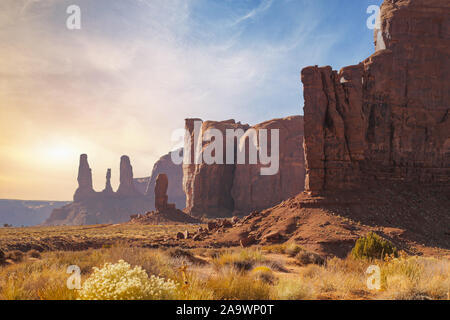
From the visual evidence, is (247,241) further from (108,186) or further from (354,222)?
(108,186)

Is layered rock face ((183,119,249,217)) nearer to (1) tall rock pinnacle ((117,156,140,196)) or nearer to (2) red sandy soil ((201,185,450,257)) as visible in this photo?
(2) red sandy soil ((201,185,450,257))

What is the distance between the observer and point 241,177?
Result: 203 ft

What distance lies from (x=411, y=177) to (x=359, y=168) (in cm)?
572

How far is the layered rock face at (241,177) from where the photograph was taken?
5678 cm

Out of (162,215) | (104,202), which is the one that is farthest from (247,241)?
(104,202)

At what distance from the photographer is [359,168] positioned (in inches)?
982

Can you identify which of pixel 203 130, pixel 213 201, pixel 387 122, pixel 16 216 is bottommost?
pixel 16 216

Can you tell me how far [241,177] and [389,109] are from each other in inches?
1435

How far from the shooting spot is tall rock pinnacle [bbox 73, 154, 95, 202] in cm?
12266

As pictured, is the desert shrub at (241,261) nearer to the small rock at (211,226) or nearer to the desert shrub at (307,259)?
the desert shrub at (307,259)

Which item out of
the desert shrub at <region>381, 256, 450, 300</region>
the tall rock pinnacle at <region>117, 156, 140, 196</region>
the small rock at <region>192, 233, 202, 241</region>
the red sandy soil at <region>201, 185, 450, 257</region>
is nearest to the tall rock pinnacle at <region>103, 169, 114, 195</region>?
the tall rock pinnacle at <region>117, 156, 140, 196</region>
